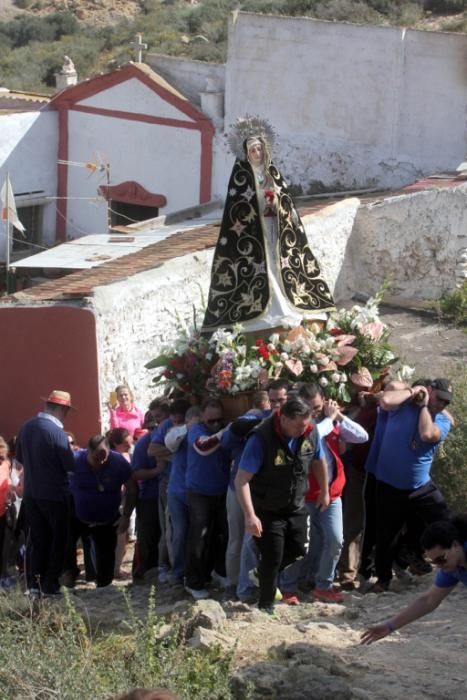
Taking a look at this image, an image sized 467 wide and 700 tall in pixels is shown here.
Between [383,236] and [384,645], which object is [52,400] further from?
Answer: [383,236]

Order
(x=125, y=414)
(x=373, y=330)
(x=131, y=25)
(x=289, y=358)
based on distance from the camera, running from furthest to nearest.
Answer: (x=131, y=25) < (x=125, y=414) < (x=373, y=330) < (x=289, y=358)

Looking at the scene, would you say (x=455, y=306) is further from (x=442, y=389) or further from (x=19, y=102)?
(x=19, y=102)

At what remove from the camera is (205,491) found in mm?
8039

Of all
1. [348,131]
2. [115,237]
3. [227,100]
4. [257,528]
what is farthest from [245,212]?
[227,100]

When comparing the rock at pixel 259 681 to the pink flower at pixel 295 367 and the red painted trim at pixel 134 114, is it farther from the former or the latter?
the red painted trim at pixel 134 114

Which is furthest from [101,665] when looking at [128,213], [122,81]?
[128,213]

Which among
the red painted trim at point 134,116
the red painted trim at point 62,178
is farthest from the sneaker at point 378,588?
the red painted trim at point 62,178

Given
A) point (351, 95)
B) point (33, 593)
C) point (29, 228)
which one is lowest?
point (33, 593)

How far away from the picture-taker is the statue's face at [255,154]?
29.0 ft

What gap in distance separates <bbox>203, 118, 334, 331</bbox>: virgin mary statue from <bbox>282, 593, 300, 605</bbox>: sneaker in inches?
76.9

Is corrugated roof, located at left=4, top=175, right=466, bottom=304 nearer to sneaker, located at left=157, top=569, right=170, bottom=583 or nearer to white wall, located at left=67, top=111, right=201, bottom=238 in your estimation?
sneaker, located at left=157, top=569, right=170, bottom=583

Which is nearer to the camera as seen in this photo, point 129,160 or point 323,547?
point 323,547

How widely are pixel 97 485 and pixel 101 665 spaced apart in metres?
2.77

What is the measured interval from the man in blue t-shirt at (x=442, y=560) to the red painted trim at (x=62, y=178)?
21857mm
